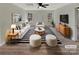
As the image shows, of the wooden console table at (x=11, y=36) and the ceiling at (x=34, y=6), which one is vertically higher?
the ceiling at (x=34, y=6)

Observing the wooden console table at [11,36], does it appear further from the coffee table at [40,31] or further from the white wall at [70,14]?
the white wall at [70,14]

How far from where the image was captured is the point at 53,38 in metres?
2.60

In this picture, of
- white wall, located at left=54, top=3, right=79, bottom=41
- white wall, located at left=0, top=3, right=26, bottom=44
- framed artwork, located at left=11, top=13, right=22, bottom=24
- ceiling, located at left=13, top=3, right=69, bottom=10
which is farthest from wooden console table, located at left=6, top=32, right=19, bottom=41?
white wall, located at left=54, top=3, right=79, bottom=41

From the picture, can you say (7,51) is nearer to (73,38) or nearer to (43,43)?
(43,43)

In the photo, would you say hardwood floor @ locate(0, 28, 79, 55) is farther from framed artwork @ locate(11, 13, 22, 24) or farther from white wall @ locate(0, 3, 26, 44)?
framed artwork @ locate(11, 13, 22, 24)

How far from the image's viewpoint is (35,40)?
259cm

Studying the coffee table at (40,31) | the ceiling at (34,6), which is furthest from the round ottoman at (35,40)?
the ceiling at (34,6)

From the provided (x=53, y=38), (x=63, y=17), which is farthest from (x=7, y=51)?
(x=63, y=17)

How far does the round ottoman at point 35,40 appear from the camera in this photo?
2578mm

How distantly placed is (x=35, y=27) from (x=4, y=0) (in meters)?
0.64

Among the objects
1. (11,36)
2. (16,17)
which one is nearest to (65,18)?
(16,17)

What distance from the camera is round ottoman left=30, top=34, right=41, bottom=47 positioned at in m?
2.58

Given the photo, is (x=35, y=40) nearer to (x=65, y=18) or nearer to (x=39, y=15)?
(x=39, y=15)

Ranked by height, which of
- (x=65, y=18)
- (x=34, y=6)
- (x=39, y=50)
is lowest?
(x=39, y=50)
